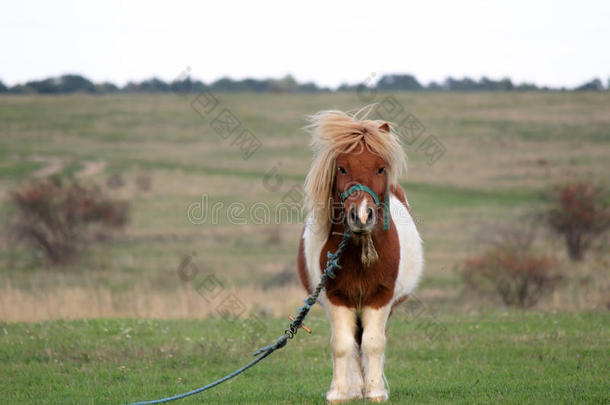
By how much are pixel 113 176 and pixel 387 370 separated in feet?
128

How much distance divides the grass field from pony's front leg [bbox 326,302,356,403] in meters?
0.47

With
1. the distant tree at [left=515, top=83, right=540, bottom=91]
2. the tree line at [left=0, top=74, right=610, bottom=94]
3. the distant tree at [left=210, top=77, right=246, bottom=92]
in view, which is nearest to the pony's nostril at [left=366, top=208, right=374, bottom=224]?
the tree line at [left=0, top=74, right=610, bottom=94]

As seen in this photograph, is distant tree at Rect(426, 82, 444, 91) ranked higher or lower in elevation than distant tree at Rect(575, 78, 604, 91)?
higher

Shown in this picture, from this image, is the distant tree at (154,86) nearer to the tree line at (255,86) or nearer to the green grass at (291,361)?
the tree line at (255,86)

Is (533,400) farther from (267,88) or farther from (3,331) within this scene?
(267,88)

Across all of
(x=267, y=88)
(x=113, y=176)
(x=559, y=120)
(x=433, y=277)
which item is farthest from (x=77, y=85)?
(x=433, y=277)

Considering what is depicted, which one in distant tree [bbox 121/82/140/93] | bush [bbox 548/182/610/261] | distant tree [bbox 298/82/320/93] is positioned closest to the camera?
bush [bbox 548/182/610/261]

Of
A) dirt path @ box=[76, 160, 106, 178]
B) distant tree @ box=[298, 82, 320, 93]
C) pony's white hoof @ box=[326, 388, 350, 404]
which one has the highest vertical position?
distant tree @ box=[298, 82, 320, 93]

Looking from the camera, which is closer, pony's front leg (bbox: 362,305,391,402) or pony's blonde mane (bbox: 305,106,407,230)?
pony's blonde mane (bbox: 305,106,407,230)

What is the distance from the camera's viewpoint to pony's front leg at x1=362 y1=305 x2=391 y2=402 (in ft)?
20.3

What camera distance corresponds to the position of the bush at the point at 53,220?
23.6m

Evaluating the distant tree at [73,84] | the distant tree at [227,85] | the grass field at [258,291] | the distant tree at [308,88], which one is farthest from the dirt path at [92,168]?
the distant tree at [227,85]

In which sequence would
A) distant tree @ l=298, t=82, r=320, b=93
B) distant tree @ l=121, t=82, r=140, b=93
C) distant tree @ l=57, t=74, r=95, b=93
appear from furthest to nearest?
distant tree @ l=298, t=82, r=320, b=93 < distant tree @ l=121, t=82, r=140, b=93 < distant tree @ l=57, t=74, r=95, b=93

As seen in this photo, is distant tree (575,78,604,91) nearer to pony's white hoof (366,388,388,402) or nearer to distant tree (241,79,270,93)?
distant tree (241,79,270,93)
